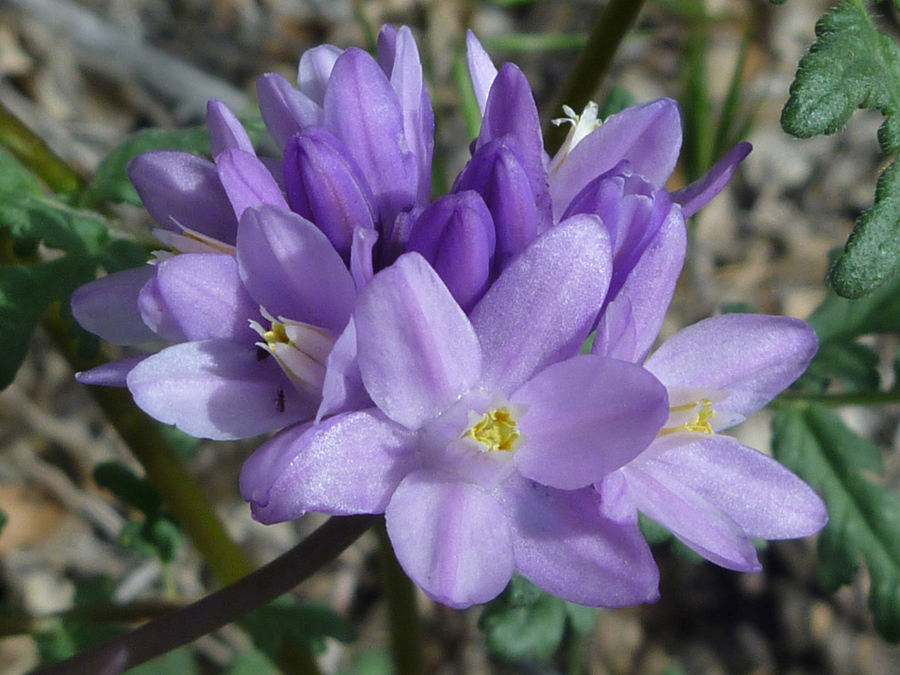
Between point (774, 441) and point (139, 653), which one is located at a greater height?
point (774, 441)

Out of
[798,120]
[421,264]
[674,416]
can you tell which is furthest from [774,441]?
[421,264]

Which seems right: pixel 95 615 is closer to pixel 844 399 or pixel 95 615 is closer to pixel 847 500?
pixel 847 500

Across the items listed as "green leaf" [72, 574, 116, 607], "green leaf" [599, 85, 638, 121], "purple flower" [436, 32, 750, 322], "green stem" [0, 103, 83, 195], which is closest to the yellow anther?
"purple flower" [436, 32, 750, 322]

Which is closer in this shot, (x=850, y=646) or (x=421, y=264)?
(x=421, y=264)

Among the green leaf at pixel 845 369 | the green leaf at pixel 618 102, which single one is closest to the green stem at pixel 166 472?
the green leaf at pixel 618 102

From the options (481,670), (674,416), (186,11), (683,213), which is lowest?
(481,670)

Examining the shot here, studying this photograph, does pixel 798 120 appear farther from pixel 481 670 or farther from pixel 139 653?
pixel 481 670

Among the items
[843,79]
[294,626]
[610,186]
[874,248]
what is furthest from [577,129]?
[294,626]
